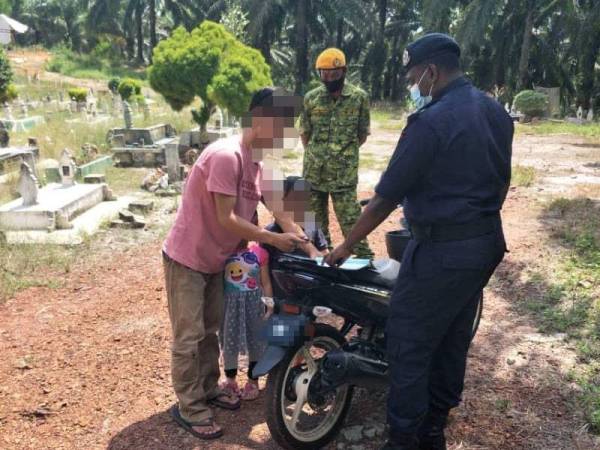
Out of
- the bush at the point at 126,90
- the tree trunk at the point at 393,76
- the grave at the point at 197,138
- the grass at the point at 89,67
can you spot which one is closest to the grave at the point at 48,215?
the grave at the point at 197,138

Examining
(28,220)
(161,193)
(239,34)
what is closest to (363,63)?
(239,34)

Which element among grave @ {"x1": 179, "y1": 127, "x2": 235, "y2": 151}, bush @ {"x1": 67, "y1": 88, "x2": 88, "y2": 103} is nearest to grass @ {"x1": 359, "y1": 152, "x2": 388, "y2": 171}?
grave @ {"x1": 179, "y1": 127, "x2": 235, "y2": 151}

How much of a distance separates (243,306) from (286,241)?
51cm

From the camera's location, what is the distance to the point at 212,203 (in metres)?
2.38

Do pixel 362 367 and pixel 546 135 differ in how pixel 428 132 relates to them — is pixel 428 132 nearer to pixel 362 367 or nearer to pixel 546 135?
pixel 362 367

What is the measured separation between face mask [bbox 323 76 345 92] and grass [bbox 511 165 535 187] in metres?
5.62

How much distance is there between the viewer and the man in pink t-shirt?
2.29 metres

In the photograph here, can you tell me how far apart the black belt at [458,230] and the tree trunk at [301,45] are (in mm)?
27898

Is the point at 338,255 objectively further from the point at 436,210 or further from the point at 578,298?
the point at 578,298

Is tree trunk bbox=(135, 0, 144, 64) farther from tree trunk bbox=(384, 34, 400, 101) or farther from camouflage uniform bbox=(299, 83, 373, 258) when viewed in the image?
camouflage uniform bbox=(299, 83, 373, 258)

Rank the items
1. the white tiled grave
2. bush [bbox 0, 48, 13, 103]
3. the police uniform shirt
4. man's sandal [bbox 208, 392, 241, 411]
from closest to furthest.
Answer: the police uniform shirt < man's sandal [bbox 208, 392, 241, 411] < the white tiled grave < bush [bbox 0, 48, 13, 103]

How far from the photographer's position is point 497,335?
3682mm

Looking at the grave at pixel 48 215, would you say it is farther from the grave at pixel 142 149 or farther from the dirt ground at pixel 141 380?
the grave at pixel 142 149

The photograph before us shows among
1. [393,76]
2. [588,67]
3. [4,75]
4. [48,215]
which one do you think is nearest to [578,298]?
[48,215]
